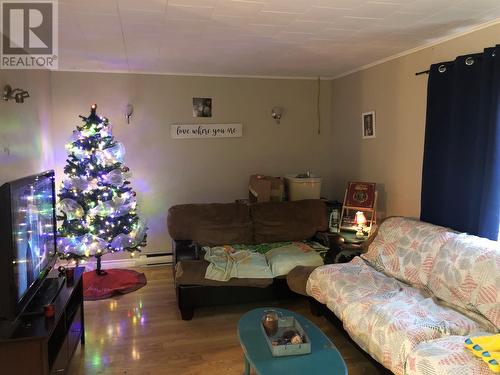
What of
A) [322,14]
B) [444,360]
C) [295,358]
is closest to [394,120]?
[322,14]

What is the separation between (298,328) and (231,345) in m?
0.85

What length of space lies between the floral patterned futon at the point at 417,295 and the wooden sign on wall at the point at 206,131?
222 centimetres

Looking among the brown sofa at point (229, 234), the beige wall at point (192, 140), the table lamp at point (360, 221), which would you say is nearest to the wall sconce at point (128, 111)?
the beige wall at point (192, 140)

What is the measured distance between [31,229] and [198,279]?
1.35 m

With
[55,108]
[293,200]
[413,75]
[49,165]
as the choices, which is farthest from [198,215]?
[413,75]

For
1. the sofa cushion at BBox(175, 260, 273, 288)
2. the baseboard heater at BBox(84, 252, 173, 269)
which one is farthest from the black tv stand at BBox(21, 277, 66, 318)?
the baseboard heater at BBox(84, 252, 173, 269)

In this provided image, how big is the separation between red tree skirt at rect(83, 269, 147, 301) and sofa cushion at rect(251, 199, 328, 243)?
4.38ft

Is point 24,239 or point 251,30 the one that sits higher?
point 251,30

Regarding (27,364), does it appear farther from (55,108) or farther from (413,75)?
(413,75)

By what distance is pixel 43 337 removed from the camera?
6.22ft

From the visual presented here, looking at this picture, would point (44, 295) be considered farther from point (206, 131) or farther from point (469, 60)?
point (469, 60)

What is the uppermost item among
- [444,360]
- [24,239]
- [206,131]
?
[206,131]

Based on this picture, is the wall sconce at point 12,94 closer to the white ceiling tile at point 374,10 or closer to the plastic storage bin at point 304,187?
the white ceiling tile at point 374,10

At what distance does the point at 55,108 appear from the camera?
423 centimetres
